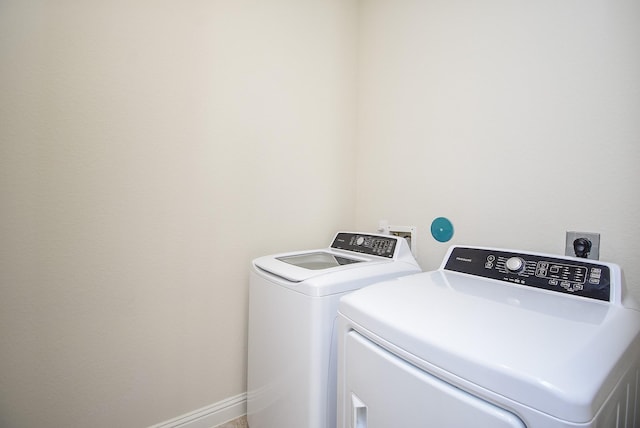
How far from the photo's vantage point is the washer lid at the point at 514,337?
1.40ft

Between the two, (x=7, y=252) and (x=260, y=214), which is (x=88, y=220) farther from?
(x=260, y=214)

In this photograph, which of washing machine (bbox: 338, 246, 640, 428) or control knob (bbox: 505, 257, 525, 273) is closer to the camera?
washing machine (bbox: 338, 246, 640, 428)

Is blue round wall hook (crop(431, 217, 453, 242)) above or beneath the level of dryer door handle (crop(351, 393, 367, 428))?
above

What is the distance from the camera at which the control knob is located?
2.99ft

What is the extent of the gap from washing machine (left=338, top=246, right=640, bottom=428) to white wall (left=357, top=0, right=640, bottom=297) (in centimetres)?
27

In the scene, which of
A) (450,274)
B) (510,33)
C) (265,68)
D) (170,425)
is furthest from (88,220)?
(510,33)

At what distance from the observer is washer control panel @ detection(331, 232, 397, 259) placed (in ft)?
4.37

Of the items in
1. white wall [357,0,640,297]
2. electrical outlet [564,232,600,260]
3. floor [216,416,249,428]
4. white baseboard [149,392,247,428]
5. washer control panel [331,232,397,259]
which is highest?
white wall [357,0,640,297]

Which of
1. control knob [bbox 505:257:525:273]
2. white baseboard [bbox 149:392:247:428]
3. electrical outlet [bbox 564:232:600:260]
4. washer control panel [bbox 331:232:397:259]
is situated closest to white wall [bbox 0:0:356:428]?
white baseboard [bbox 149:392:247:428]

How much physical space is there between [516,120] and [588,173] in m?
0.32

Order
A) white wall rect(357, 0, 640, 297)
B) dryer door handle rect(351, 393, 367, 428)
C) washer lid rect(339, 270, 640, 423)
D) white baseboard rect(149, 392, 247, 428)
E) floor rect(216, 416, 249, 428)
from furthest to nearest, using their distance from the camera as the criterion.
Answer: floor rect(216, 416, 249, 428), white baseboard rect(149, 392, 247, 428), white wall rect(357, 0, 640, 297), dryer door handle rect(351, 393, 367, 428), washer lid rect(339, 270, 640, 423)

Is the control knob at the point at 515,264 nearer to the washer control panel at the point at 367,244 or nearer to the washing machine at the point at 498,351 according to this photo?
the washing machine at the point at 498,351

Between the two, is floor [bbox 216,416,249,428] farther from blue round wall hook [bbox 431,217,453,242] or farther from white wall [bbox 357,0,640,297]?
blue round wall hook [bbox 431,217,453,242]

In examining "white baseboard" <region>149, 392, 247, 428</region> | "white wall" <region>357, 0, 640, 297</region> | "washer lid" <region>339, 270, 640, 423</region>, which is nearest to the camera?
"washer lid" <region>339, 270, 640, 423</region>
